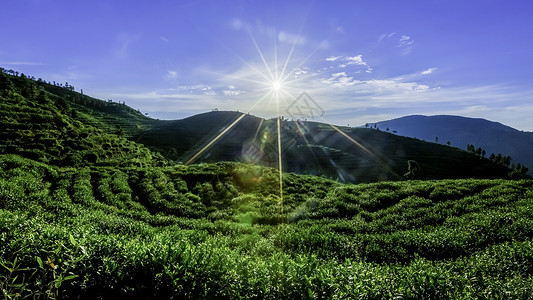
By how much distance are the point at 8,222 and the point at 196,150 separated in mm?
174783

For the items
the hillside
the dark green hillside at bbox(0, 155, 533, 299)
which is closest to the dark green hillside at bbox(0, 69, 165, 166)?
the hillside

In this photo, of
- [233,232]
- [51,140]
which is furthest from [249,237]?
[51,140]

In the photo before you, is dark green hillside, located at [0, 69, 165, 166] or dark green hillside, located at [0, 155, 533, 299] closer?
dark green hillside, located at [0, 155, 533, 299]

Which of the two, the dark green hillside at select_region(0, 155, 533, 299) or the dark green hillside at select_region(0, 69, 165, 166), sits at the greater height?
the dark green hillside at select_region(0, 69, 165, 166)

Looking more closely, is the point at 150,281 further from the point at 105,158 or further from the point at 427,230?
the point at 105,158

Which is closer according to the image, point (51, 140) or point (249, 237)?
point (249, 237)

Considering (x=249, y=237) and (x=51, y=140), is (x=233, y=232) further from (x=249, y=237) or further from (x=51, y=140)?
(x=51, y=140)

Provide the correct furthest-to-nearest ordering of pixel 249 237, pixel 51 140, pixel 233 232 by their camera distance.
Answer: pixel 51 140 < pixel 233 232 < pixel 249 237

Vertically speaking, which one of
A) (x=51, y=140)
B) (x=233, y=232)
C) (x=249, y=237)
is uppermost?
(x=51, y=140)

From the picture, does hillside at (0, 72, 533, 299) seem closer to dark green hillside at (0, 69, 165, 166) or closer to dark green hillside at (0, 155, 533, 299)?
dark green hillside at (0, 155, 533, 299)

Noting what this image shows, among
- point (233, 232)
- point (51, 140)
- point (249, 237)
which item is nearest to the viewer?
point (249, 237)

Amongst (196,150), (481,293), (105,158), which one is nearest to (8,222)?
(481,293)

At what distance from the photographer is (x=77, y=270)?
6949mm

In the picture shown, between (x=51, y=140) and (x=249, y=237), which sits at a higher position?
(x=51, y=140)
